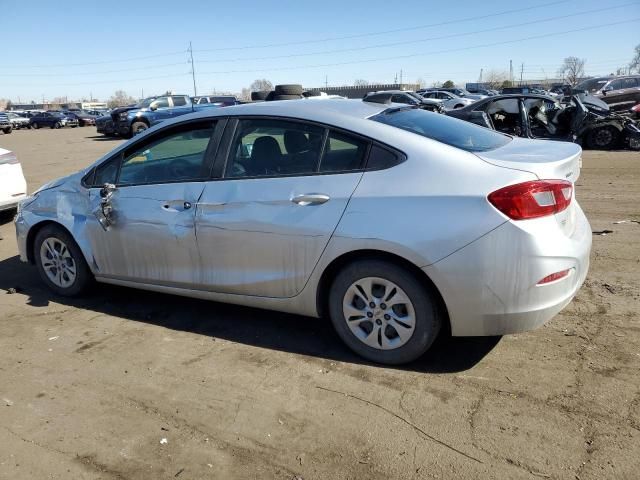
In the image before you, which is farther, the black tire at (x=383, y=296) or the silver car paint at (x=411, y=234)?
the black tire at (x=383, y=296)

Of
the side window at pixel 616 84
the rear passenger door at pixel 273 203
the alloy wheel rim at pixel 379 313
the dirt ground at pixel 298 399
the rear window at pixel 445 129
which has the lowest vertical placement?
the dirt ground at pixel 298 399

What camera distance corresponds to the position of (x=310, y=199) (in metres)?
3.39

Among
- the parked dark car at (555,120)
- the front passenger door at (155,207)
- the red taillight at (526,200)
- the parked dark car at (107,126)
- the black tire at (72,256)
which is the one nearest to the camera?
the red taillight at (526,200)

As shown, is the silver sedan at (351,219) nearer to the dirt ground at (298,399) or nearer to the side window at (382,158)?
the side window at (382,158)

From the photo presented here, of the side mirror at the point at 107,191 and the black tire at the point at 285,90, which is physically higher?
the black tire at the point at 285,90

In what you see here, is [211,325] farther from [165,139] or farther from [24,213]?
[24,213]

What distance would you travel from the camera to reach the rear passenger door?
337 centimetres

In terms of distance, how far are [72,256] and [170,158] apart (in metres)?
1.35

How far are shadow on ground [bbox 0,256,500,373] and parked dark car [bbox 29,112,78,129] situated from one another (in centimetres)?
4523

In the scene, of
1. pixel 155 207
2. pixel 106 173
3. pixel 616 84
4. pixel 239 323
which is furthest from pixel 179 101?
pixel 239 323

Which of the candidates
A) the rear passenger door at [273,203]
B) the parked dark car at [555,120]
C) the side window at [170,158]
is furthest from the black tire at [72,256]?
the parked dark car at [555,120]

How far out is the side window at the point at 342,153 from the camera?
335cm

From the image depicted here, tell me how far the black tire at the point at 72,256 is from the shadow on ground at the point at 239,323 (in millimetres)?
97

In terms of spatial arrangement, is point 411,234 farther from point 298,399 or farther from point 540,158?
point 298,399
